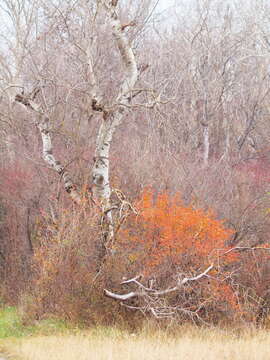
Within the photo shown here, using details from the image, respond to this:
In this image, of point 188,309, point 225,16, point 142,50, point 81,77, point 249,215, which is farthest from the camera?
point 225,16

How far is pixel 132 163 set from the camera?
18828 millimetres

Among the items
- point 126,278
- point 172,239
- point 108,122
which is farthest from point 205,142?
point 126,278

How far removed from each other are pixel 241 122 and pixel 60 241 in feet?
58.8

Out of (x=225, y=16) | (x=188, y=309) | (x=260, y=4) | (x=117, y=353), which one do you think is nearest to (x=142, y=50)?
(x=225, y=16)

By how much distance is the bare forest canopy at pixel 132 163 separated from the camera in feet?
42.4

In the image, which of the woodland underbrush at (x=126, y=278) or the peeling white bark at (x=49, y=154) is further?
the peeling white bark at (x=49, y=154)

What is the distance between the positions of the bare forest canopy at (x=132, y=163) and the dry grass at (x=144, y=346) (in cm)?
98

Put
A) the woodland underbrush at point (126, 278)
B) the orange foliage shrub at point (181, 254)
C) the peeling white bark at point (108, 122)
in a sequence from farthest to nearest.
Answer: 1. the peeling white bark at point (108, 122)
2. the orange foliage shrub at point (181, 254)
3. the woodland underbrush at point (126, 278)

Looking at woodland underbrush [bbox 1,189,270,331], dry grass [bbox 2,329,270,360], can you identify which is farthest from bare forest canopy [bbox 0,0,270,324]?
dry grass [bbox 2,329,270,360]

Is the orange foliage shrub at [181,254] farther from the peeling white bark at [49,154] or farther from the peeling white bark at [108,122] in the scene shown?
the peeling white bark at [49,154]

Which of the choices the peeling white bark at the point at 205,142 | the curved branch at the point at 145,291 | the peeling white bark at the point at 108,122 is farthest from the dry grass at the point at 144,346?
the peeling white bark at the point at 205,142

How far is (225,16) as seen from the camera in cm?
2805

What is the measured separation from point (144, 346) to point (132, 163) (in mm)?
9689

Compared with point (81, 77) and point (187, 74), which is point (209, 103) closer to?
point (187, 74)
